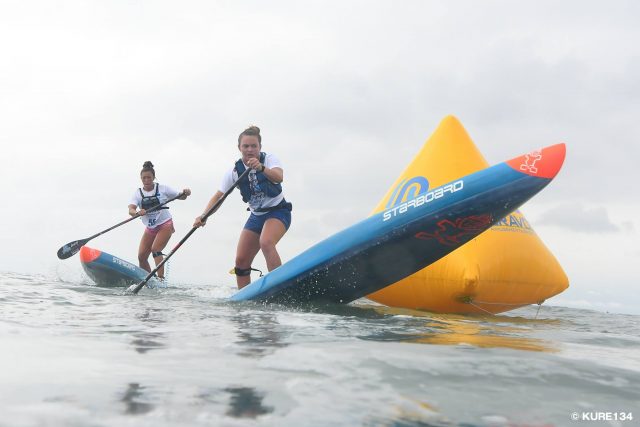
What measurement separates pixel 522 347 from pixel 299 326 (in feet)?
4.20

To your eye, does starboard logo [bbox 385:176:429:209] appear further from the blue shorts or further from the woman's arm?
the woman's arm

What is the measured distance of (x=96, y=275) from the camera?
9.16 meters

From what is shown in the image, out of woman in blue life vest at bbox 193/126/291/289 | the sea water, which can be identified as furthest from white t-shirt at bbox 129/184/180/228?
the sea water

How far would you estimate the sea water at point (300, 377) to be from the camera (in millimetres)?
1491

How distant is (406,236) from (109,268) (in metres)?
5.69

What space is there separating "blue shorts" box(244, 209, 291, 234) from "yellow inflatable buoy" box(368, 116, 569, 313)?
1057 mm

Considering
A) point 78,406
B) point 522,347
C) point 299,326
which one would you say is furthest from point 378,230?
point 78,406

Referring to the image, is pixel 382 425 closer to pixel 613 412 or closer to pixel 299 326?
pixel 613 412

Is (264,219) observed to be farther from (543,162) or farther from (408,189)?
(543,162)

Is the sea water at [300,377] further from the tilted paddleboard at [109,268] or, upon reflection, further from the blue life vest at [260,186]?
the tilted paddleboard at [109,268]

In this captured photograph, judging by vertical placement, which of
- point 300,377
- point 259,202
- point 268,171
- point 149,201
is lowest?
point 300,377

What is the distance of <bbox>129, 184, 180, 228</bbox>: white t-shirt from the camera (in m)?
9.17

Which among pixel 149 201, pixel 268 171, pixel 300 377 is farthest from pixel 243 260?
pixel 300 377

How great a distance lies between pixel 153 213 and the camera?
928 cm
